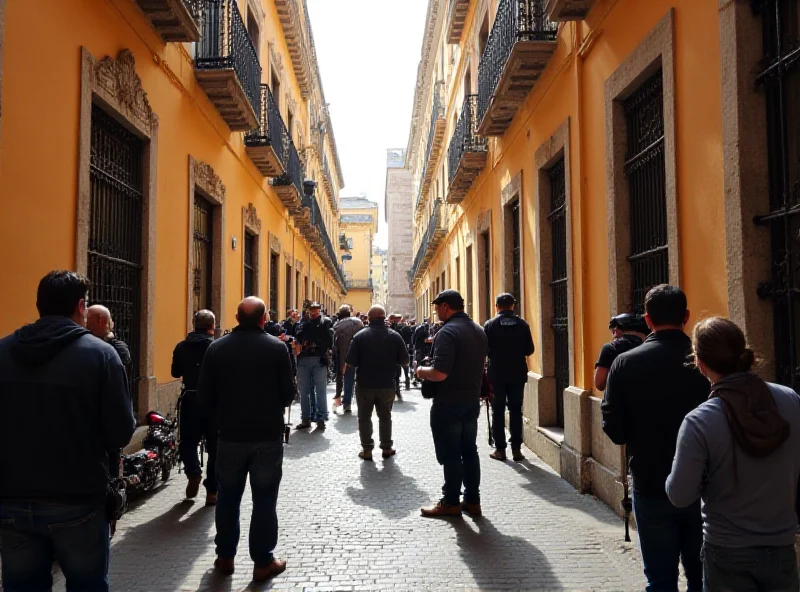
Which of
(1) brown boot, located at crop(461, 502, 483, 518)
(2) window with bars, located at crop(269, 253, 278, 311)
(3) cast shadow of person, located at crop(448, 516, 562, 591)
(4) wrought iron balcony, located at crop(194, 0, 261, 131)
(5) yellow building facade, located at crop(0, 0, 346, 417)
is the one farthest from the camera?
(2) window with bars, located at crop(269, 253, 278, 311)

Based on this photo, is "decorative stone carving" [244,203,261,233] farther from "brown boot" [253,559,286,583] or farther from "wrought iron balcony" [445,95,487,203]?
"brown boot" [253,559,286,583]

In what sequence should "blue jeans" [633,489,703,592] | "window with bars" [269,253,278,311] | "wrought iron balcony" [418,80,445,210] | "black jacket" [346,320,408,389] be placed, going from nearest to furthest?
"blue jeans" [633,489,703,592]
"black jacket" [346,320,408,389]
"window with bars" [269,253,278,311]
"wrought iron balcony" [418,80,445,210]

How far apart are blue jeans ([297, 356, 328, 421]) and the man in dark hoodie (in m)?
7.03

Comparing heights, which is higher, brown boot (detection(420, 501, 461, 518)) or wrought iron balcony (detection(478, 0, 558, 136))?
wrought iron balcony (detection(478, 0, 558, 136))

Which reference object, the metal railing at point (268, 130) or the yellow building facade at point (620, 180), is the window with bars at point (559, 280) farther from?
the metal railing at point (268, 130)

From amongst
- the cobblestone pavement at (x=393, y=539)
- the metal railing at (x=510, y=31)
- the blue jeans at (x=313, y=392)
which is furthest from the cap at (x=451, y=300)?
the blue jeans at (x=313, y=392)

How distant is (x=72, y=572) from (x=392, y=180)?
4795 centimetres

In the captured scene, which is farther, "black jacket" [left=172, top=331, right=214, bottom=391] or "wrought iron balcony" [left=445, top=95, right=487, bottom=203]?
"wrought iron balcony" [left=445, top=95, right=487, bottom=203]

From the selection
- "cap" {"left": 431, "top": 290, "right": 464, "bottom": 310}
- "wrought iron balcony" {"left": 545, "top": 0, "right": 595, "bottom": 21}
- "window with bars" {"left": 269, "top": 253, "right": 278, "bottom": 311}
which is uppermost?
"wrought iron balcony" {"left": 545, "top": 0, "right": 595, "bottom": 21}

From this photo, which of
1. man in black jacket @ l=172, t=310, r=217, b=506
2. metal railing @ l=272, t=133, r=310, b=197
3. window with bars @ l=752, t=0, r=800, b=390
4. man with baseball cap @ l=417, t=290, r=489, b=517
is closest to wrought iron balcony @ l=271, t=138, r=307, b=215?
metal railing @ l=272, t=133, r=310, b=197

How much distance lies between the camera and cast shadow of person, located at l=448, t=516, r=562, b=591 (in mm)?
4117

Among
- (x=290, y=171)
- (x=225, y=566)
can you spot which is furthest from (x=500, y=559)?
(x=290, y=171)

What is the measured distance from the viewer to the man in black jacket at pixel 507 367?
7.69m

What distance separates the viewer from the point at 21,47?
4676 mm
